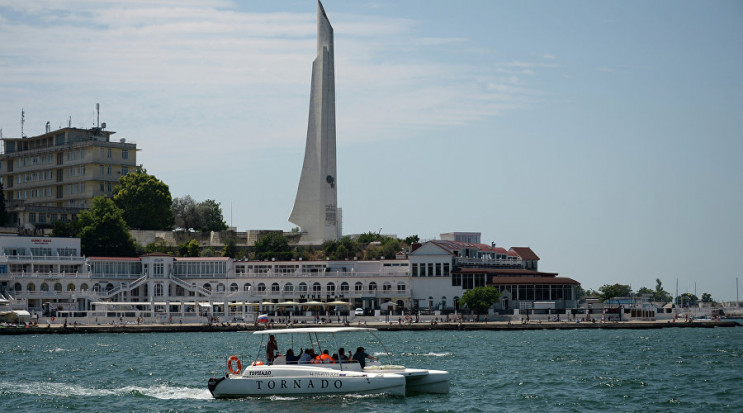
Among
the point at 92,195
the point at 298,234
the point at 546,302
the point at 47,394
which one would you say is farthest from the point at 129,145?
the point at 47,394

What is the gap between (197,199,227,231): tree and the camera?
148m

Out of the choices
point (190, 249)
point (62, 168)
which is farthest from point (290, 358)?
point (62, 168)

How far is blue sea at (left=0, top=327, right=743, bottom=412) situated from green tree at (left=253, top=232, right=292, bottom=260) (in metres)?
38.5

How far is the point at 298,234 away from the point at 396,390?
310 ft

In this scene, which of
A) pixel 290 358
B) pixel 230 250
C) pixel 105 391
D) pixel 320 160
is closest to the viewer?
pixel 290 358

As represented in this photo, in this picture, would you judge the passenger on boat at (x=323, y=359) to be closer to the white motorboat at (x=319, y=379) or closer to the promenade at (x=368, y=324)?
the white motorboat at (x=319, y=379)

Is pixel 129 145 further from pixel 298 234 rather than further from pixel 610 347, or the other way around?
pixel 610 347

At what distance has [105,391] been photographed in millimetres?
47938

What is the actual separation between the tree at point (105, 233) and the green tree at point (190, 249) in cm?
554

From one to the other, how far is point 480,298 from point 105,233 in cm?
4485

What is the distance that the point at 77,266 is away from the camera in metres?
118

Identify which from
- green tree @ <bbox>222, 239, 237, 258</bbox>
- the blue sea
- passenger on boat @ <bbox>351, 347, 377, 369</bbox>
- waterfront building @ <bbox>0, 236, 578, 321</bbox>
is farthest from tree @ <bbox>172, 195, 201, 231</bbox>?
passenger on boat @ <bbox>351, 347, 377, 369</bbox>

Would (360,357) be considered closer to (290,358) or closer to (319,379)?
(319,379)

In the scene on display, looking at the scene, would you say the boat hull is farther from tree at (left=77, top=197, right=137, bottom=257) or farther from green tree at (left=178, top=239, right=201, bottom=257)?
green tree at (left=178, top=239, right=201, bottom=257)
